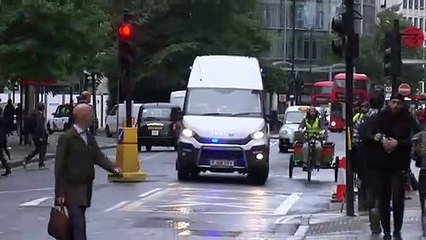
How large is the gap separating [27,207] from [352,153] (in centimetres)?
594

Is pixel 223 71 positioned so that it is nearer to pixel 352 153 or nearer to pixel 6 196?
pixel 6 196

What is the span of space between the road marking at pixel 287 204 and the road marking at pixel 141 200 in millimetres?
2493

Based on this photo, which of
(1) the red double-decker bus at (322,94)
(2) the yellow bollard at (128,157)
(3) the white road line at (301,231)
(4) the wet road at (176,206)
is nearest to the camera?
(3) the white road line at (301,231)

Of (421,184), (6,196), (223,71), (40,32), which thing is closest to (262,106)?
(223,71)

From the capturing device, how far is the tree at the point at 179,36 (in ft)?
221

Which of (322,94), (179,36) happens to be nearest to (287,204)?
(179,36)

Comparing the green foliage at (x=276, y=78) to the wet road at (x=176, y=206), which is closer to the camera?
the wet road at (x=176, y=206)

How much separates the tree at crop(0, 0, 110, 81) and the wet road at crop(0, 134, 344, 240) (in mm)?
10260

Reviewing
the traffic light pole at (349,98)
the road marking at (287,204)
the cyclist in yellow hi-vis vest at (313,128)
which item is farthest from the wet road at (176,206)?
the traffic light pole at (349,98)

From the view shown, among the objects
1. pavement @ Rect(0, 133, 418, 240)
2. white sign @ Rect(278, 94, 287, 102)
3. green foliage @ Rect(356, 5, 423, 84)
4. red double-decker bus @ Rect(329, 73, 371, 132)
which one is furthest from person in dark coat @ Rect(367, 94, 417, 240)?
white sign @ Rect(278, 94, 287, 102)

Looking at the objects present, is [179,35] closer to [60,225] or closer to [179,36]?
[179,36]

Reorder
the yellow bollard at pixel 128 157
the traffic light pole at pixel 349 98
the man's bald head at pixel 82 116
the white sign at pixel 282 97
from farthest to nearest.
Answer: the white sign at pixel 282 97
the yellow bollard at pixel 128 157
the traffic light pole at pixel 349 98
the man's bald head at pixel 82 116

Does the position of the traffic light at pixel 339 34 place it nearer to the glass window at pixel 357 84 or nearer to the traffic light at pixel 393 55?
the traffic light at pixel 393 55

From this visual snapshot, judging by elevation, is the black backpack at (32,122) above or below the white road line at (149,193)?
above
